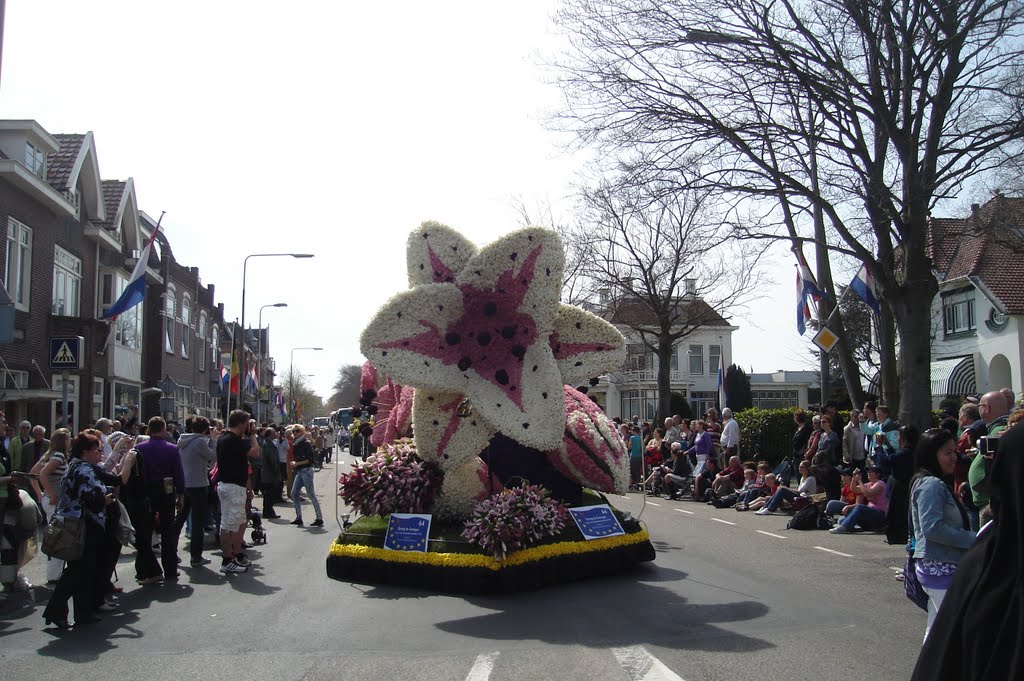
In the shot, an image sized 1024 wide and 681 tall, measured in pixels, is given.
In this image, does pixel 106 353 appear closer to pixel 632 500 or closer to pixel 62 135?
pixel 62 135

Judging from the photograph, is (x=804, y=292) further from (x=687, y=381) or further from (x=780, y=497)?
(x=687, y=381)

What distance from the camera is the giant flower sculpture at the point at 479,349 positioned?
10.5 meters

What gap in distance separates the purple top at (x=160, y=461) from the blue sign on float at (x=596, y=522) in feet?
16.1

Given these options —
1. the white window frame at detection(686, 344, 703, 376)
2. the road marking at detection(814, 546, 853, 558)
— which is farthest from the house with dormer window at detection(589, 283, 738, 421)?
the road marking at detection(814, 546, 853, 558)

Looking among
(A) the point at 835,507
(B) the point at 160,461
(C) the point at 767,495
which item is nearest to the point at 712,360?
(C) the point at 767,495

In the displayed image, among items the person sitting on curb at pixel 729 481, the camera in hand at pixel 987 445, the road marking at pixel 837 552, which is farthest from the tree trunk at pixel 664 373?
the camera in hand at pixel 987 445

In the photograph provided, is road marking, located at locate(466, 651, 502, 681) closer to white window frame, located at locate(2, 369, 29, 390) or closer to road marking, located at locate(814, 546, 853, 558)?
road marking, located at locate(814, 546, 853, 558)

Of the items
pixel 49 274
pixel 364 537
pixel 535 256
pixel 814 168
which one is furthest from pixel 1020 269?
pixel 49 274

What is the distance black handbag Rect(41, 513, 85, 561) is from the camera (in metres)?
7.84

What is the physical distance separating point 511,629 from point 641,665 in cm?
172

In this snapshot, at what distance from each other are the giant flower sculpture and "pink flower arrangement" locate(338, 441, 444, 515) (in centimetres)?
25

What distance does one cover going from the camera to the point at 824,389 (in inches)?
790

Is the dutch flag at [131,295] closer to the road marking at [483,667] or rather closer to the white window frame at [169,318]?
the white window frame at [169,318]

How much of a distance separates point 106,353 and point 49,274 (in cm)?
548
